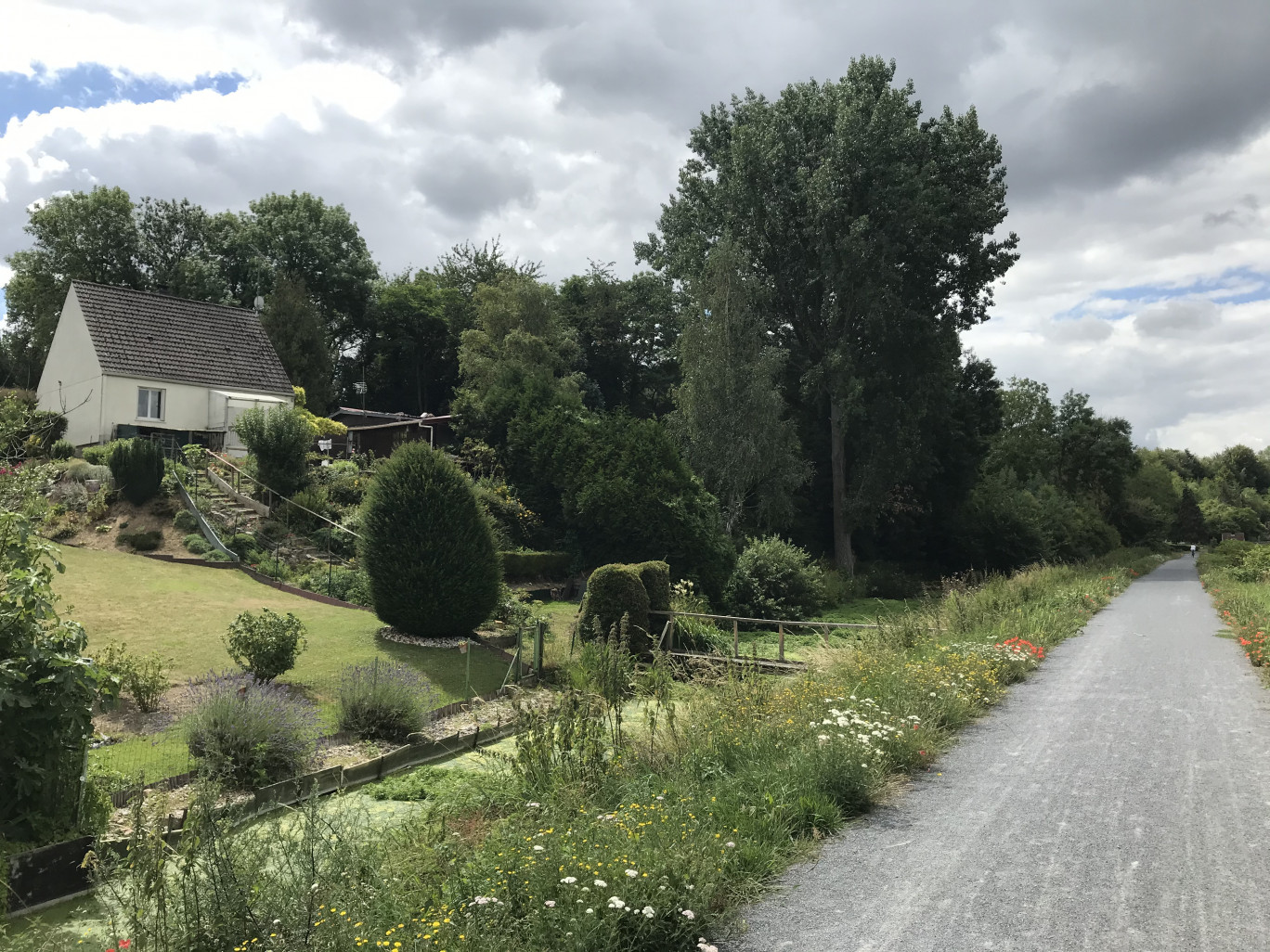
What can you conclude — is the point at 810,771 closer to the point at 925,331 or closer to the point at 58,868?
the point at 58,868

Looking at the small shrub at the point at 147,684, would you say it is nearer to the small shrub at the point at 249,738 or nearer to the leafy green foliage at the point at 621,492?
the small shrub at the point at 249,738

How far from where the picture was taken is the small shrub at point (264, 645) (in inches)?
475

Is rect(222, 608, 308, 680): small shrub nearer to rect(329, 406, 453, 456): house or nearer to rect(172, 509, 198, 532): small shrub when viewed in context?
rect(172, 509, 198, 532): small shrub

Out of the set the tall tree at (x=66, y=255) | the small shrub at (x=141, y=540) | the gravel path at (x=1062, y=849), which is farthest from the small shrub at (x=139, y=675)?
the tall tree at (x=66, y=255)

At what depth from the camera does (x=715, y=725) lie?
7.84m

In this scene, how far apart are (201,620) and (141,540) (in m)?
6.48

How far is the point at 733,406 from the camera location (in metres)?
31.2

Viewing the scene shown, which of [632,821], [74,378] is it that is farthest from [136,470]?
[632,821]

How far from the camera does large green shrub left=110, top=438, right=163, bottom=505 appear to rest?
2167 cm

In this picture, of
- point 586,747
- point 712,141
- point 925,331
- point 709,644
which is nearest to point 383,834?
point 586,747

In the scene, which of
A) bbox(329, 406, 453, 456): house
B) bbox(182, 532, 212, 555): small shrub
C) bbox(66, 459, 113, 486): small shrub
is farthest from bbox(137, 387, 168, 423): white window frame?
bbox(182, 532, 212, 555): small shrub

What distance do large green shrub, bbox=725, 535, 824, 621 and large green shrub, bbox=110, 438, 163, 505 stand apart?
1483 centimetres

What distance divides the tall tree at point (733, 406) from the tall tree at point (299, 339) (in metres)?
20.1

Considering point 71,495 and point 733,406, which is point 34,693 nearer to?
point 71,495
